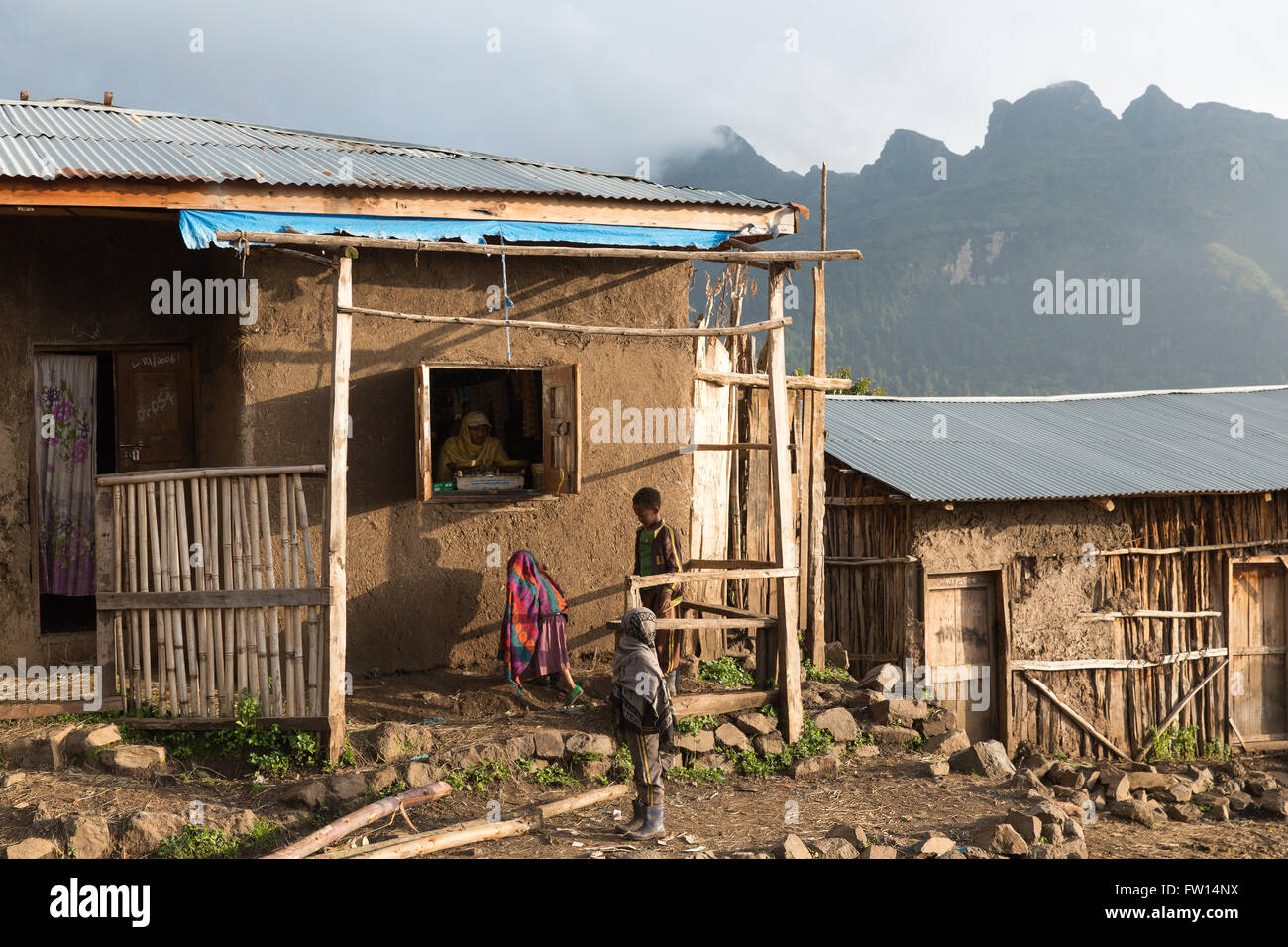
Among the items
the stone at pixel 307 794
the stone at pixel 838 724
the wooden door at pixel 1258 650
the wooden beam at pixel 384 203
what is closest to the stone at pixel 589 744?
the stone at pixel 307 794

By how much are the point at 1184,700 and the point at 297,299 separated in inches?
408

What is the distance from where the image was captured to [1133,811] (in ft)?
25.5

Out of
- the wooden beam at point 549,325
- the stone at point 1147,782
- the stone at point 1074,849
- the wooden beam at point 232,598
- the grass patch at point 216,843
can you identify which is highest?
the wooden beam at point 549,325

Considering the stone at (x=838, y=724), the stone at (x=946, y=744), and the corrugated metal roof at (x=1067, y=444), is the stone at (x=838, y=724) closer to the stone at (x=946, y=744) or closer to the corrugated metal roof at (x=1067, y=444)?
the stone at (x=946, y=744)

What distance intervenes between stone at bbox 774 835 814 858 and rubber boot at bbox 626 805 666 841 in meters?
0.65

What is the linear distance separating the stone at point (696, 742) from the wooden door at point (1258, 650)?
8.33 meters

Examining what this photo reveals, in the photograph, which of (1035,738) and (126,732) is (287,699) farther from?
(1035,738)

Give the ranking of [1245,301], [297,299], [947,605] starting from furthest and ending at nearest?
[1245,301] → [947,605] → [297,299]

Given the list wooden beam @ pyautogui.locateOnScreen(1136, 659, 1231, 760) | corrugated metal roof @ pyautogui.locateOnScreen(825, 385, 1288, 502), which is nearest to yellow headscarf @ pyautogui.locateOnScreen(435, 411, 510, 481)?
corrugated metal roof @ pyautogui.locateOnScreen(825, 385, 1288, 502)

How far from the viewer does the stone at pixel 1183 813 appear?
835 centimetres

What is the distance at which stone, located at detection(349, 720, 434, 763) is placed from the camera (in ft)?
20.5

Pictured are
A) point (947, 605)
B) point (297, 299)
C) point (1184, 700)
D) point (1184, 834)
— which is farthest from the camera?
point (1184, 700)

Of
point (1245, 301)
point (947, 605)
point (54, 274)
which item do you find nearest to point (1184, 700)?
point (947, 605)

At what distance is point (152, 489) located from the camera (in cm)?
641
